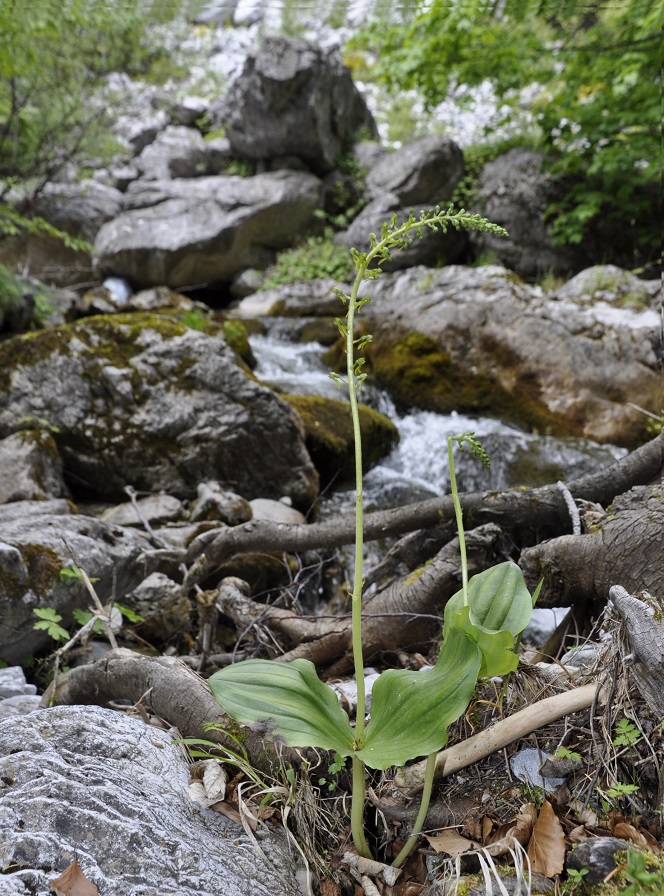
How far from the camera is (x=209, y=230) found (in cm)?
1267

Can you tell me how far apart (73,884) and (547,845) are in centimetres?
91

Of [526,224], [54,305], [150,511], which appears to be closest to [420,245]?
[526,224]

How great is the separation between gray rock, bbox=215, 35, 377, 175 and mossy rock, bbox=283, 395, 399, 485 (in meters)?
10.2

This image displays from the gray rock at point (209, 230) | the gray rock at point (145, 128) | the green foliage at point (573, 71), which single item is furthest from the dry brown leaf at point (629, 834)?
the gray rock at point (145, 128)

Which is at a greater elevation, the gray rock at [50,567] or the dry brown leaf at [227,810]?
the dry brown leaf at [227,810]

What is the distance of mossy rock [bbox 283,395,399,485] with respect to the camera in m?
5.31

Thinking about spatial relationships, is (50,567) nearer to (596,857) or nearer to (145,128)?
(596,857)

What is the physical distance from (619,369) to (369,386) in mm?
2908

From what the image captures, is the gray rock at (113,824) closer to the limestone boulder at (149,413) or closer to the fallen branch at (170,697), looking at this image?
the fallen branch at (170,697)

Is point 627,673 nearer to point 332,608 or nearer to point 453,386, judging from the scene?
point 332,608

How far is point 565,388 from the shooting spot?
20.4 feet

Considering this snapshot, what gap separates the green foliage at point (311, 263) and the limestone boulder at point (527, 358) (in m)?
3.44

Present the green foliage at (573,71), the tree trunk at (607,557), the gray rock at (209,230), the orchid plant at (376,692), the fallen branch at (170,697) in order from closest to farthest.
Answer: the orchid plant at (376,692) < the fallen branch at (170,697) < the tree trunk at (607,557) < the green foliage at (573,71) < the gray rock at (209,230)

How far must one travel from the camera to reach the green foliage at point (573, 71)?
415 centimetres
